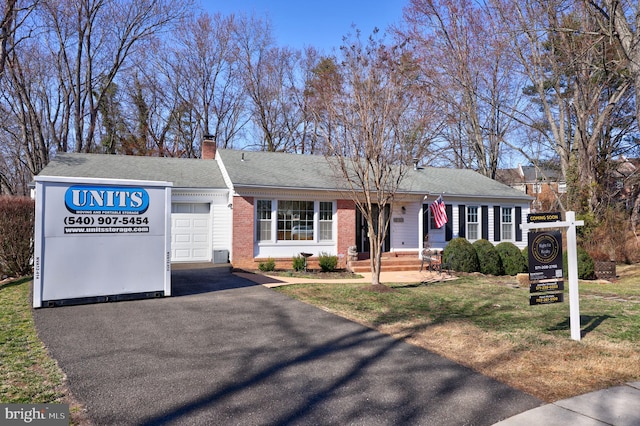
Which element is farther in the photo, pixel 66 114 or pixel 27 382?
pixel 66 114

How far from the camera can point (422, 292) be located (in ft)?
→ 36.2

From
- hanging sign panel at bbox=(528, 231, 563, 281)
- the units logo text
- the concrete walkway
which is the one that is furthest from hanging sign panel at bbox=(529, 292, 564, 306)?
the units logo text

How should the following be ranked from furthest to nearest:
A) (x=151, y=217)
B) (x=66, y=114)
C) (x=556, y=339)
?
1. (x=66, y=114)
2. (x=151, y=217)
3. (x=556, y=339)

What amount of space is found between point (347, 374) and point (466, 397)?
1.28 m

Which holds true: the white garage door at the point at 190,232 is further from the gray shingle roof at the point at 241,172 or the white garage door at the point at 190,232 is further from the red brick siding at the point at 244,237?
the red brick siding at the point at 244,237

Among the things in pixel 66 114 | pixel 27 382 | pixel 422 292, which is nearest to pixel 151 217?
pixel 27 382

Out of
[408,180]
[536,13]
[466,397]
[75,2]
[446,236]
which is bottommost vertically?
[466,397]

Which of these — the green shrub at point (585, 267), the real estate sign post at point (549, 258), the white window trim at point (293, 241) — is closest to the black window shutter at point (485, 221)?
the green shrub at point (585, 267)

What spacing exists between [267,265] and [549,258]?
32.4 ft

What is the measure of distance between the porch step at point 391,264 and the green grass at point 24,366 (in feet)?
34.0

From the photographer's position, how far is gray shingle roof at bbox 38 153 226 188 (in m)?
15.0

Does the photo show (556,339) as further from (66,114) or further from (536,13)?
(66,114)

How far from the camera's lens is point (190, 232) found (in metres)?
15.5

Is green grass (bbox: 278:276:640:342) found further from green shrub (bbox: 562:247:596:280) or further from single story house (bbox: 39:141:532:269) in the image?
single story house (bbox: 39:141:532:269)
